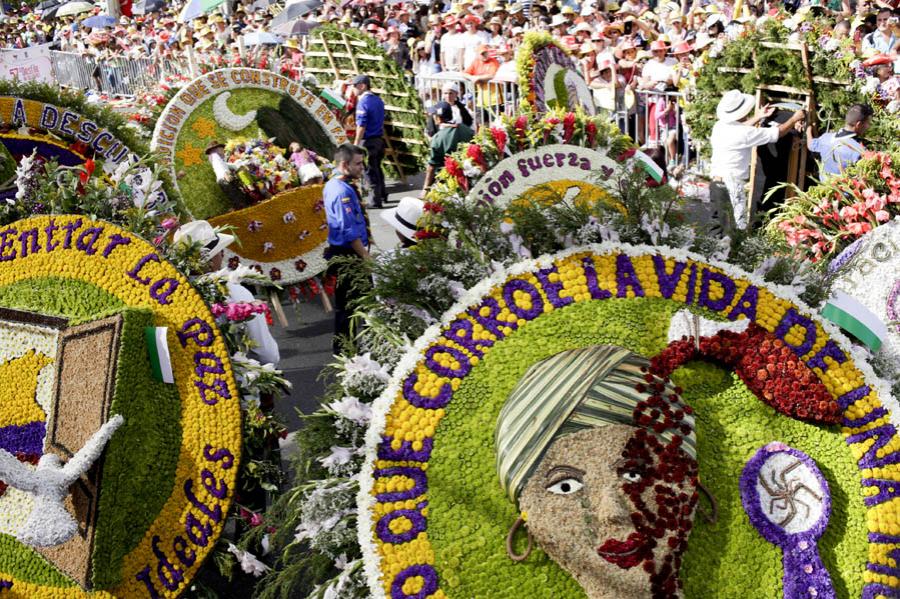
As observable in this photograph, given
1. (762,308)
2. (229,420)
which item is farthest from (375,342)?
(762,308)

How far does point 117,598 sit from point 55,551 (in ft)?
1.14

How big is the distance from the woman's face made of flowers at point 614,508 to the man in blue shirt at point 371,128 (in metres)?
9.62

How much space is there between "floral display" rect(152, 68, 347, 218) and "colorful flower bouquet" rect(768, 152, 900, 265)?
5.04 metres

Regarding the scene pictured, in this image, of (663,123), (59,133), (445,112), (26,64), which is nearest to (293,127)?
(445,112)

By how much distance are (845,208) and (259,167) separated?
516 cm

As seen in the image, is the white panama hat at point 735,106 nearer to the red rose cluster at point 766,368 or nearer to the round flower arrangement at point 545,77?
the round flower arrangement at point 545,77

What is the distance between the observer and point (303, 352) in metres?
8.09

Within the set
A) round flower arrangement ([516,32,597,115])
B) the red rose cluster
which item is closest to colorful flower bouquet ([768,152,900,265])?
the red rose cluster

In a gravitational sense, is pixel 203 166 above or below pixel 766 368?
below

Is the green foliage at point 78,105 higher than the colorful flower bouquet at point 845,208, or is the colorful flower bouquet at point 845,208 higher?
the green foliage at point 78,105

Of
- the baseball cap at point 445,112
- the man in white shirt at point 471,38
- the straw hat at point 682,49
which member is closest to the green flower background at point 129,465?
the baseball cap at point 445,112

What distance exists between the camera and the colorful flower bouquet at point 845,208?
4.70 m

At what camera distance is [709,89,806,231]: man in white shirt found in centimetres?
875

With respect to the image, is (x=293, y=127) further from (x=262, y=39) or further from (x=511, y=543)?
(x=262, y=39)
